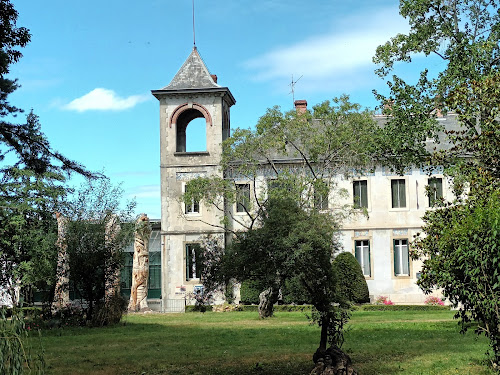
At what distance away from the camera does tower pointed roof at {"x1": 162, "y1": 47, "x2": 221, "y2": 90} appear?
40000 millimetres

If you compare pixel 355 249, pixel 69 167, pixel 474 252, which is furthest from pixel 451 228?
pixel 355 249

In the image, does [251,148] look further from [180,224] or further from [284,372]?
[284,372]

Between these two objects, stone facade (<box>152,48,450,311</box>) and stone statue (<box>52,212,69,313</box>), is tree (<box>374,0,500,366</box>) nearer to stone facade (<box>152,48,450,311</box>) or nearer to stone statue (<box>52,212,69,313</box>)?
stone statue (<box>52,212,69,313</box>)

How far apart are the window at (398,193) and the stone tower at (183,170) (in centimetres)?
979

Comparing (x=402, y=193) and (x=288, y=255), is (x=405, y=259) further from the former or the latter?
(x=288, y=255)

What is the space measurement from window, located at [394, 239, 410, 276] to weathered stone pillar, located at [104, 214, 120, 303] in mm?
17508

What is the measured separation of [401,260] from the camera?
38.7 m

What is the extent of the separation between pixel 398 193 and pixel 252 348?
2337cm

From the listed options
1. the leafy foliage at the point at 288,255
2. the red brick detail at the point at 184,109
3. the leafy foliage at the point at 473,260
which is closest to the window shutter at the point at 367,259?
the red brick detail at the point at 184,109

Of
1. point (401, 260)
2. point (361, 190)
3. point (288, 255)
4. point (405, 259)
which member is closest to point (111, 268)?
point (288, 255)

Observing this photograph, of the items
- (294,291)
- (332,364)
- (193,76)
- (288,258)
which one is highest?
(193,76)

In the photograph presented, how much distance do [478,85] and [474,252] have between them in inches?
164

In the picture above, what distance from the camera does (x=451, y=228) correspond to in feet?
40.9

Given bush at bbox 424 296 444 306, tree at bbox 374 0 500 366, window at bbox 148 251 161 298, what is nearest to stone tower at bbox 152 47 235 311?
window at bbox 148 251 161 298
